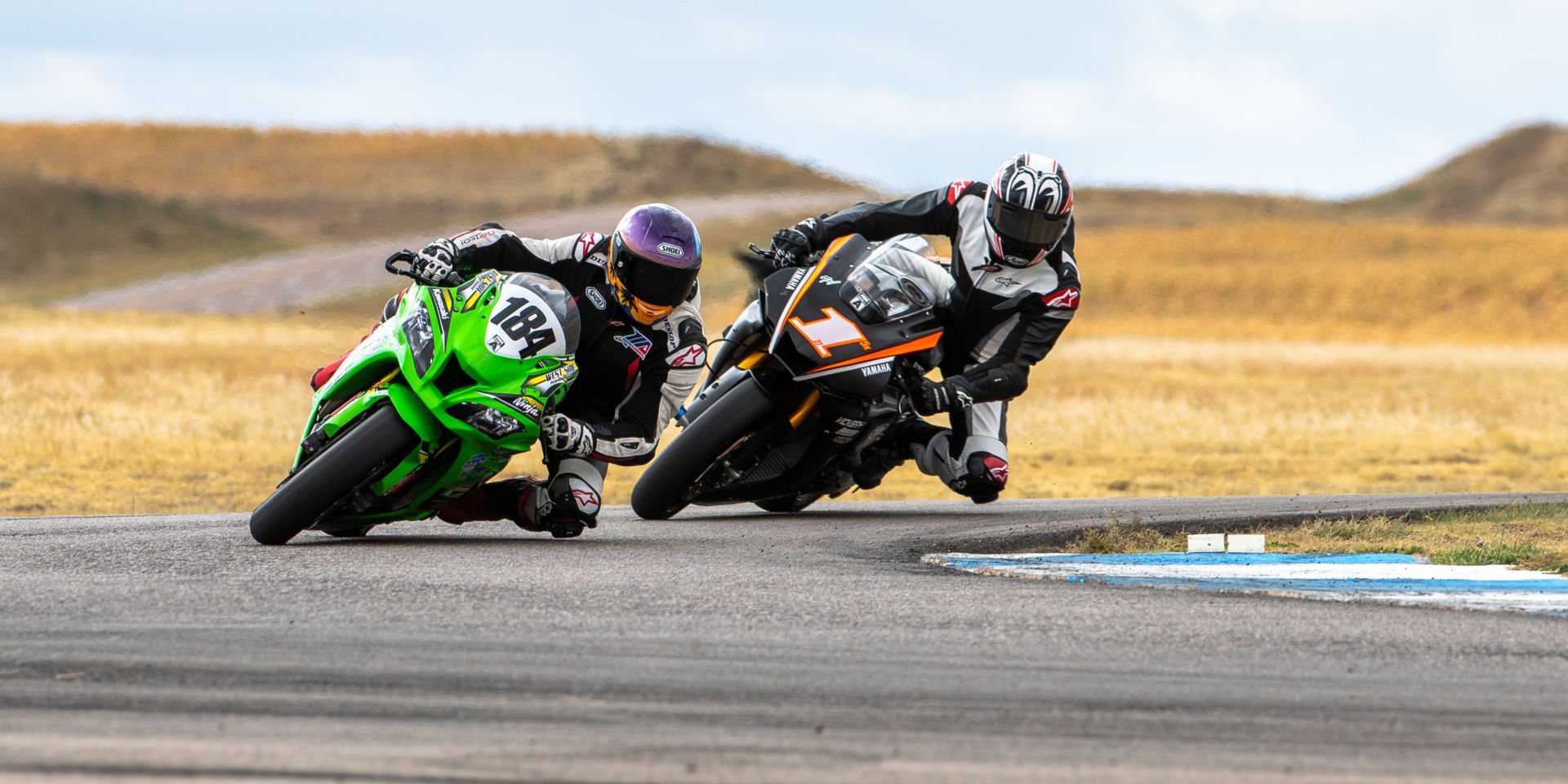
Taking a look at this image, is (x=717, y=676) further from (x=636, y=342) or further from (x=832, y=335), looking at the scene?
(x=832, y=335)

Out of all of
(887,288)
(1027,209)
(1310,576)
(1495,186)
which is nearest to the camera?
(1310,576)

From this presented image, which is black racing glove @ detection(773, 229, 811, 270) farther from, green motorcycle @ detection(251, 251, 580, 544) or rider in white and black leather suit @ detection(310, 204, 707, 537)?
green motorcycle @ detection(251, 251, 580, 544)

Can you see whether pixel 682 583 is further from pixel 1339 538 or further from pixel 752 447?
pixel 1339 538

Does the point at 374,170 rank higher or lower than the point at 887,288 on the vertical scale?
higher

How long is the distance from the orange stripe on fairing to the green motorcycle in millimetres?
1688

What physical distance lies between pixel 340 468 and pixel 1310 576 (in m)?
3.96

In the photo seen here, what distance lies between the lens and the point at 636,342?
8273 millimetres

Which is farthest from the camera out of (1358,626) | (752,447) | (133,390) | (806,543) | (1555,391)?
(1555,391)

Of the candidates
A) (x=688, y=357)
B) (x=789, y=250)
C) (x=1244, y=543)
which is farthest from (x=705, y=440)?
(x=1244, y=543)

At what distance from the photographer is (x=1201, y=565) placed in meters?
7.68

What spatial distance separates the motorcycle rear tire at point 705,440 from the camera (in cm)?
895

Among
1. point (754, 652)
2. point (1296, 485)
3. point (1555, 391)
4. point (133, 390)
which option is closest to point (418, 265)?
point (754, 652)

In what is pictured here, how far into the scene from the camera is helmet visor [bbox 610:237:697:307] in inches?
318

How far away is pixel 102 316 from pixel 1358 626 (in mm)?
30465
